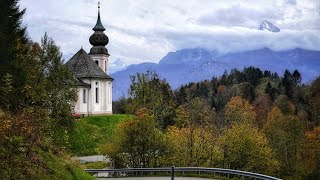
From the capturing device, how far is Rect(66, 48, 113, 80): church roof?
6938 cm

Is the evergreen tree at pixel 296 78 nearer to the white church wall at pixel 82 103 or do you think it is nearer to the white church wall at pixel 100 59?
the white church wall at pixel 100 59

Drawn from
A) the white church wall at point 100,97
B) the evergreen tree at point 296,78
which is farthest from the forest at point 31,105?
the evergreen tree at point 296,78

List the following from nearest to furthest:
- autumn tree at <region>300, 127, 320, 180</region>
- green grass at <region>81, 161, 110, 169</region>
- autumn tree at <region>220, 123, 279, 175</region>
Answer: autumn tree at <region>220, 123, 279, 175</region> < green grass at <region>81, 161, 110, 169</region> < autumn tree at <region>300, 127, 320, 180</region>

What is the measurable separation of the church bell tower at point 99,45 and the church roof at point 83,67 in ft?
20.4

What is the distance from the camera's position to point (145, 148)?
3881 cm

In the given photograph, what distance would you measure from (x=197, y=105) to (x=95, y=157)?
13115 mm

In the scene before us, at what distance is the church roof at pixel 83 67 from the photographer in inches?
2731

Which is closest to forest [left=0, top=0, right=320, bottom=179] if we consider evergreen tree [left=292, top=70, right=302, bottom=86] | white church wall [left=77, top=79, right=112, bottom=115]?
white church wall [left=77, top=79, right=112, bottom=115]

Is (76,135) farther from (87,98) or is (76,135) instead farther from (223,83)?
(223,83)

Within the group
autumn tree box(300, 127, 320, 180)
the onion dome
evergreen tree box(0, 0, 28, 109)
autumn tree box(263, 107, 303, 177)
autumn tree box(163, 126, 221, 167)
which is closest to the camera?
evergreen tree box(0, 0, 28, 109)

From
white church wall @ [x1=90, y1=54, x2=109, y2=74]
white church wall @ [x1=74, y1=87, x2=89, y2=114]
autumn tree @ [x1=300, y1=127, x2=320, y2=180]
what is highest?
white church wall @ [x1=90, y1=54, x2=109, y2=74]

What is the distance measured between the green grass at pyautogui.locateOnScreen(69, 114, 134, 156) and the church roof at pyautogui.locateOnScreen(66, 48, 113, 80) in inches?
267

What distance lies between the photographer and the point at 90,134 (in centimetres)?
5909

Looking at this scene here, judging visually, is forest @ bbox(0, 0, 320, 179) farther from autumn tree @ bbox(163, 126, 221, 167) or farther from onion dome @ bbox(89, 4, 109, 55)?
onion dome @ bbox(89, 4, 109, 55)
